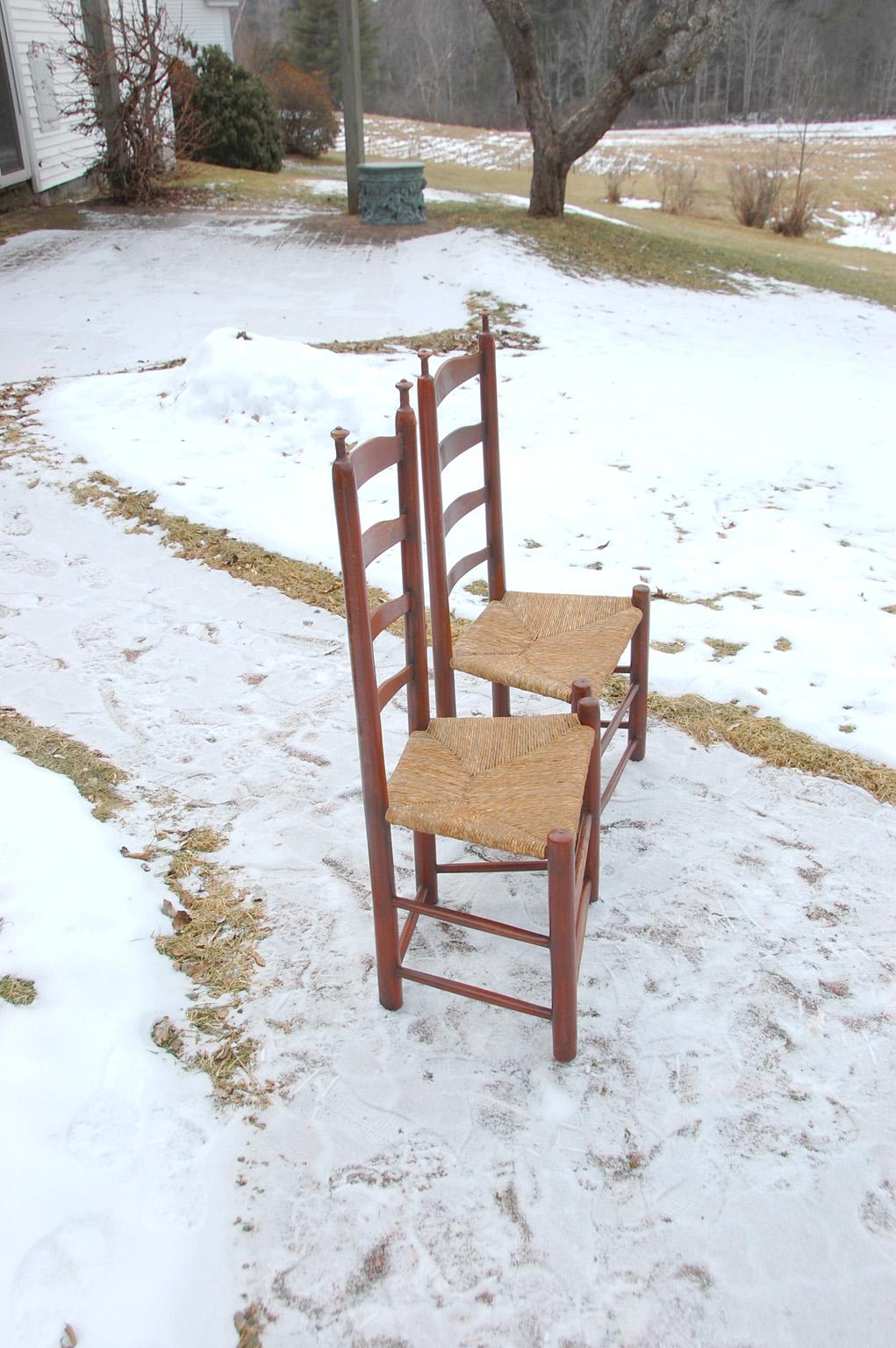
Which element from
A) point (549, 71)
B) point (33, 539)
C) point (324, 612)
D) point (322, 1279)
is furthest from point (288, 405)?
point (549, 71)

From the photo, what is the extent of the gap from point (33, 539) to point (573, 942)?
10.7 feet

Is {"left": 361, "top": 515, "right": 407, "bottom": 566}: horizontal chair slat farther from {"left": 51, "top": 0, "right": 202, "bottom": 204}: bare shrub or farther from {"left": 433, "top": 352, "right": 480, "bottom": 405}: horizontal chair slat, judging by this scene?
{"left": 51, "top": 0, "right": 202, "bottom": 204}: bare shrub

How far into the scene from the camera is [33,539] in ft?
14.3

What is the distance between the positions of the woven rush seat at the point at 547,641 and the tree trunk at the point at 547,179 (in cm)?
942

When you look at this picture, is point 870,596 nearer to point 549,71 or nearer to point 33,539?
point 33,539

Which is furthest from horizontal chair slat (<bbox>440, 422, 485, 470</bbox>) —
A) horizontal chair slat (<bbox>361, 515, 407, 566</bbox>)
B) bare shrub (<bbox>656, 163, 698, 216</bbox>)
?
bare shrub (<bbox>656, 163, 698, 216</bbox>)

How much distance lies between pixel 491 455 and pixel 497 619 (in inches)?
17.0

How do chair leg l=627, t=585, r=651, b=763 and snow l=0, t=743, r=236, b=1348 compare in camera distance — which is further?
chair leg l=627, t=585, r=651, b=763

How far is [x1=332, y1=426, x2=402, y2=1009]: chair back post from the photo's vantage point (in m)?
1.82

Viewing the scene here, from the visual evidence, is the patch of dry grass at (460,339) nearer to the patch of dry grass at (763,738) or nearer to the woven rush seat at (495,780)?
the patch of dry grass at (763,738)

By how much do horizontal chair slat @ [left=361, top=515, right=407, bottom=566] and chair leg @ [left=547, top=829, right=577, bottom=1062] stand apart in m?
0.61

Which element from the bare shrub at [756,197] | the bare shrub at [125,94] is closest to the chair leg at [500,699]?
the bare shrub at [125,94]

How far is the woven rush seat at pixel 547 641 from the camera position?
8.09ft

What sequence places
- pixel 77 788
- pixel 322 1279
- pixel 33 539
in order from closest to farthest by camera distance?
pixel 322 1279 < pixel 77 788 < pixel 33 539
